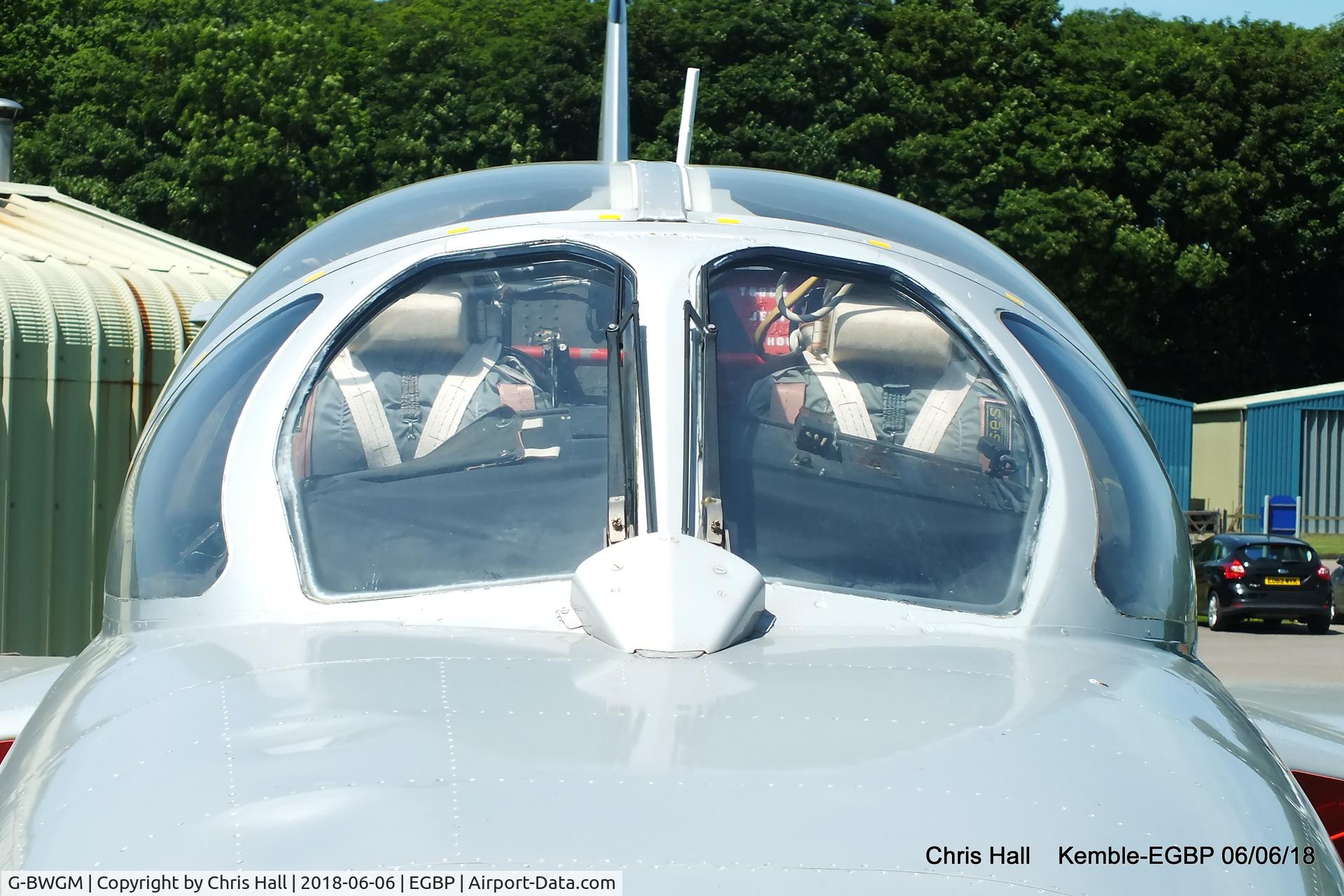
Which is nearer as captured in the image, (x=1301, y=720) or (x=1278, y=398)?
(x=1301, y=720)

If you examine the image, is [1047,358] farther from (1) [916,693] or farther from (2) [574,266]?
(1) [916,693]

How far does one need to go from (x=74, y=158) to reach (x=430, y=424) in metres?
37.1

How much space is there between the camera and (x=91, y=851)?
1680 mm

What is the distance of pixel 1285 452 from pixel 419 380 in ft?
113

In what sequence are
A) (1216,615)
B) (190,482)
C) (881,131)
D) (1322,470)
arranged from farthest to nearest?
(881,131) < (1322,470) < (1216,615) < (190,482)

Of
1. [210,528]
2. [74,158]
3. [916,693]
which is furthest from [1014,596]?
[74,158]

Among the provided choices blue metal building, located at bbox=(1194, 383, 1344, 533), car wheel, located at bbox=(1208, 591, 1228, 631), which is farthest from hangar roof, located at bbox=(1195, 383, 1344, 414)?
car wheel, located at bbox=(1208, 591, 1228, 631)

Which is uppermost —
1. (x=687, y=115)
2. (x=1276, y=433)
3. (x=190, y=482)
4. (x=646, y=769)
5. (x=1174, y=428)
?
(x=687, y=115)

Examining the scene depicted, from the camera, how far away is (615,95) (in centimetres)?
808

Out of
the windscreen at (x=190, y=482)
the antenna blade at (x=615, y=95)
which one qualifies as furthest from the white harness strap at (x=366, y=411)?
the antenna blade at (x=615, y=95)

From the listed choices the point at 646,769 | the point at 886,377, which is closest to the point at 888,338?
the point at 886,377

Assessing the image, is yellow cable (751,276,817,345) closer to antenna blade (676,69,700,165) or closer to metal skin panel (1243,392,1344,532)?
antenna blade (676,69,700,165)

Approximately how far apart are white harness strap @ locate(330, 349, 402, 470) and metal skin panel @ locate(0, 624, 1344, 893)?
2.48 feet

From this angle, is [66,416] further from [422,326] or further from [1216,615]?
[1216,615]
